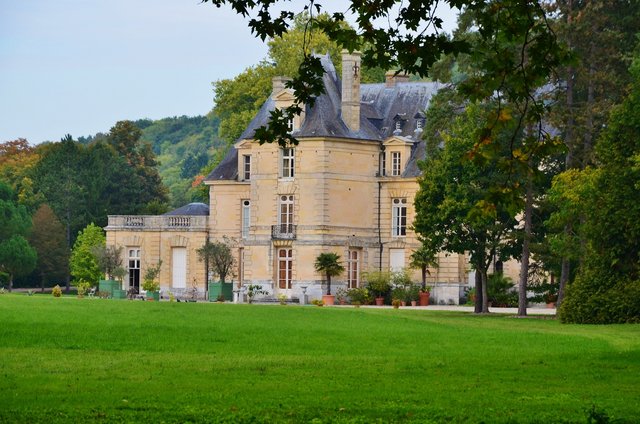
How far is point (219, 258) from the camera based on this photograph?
3014 inches

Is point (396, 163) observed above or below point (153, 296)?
A: above

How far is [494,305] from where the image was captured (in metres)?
68.8

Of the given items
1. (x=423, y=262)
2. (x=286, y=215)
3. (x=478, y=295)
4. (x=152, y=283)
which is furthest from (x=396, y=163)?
(x=478, y=295)

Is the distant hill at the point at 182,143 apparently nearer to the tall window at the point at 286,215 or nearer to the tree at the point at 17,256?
the tree at the point at 17,256

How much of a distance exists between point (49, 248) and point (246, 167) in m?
20.8

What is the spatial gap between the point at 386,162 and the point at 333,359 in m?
48.4

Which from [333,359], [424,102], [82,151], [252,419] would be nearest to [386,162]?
[424,102]

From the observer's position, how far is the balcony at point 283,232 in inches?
2928

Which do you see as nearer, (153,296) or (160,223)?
(153,296)

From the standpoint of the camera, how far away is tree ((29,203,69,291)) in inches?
3716

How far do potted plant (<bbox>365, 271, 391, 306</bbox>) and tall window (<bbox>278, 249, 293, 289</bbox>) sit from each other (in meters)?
3.80

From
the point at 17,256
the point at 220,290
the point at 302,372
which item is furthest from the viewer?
the point at 17,256

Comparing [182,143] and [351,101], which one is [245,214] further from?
[182,143]

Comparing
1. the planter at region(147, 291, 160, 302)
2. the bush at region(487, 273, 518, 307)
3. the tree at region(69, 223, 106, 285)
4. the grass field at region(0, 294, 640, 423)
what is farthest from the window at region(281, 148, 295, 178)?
the grass field at region(0, 294, 640, 423)
